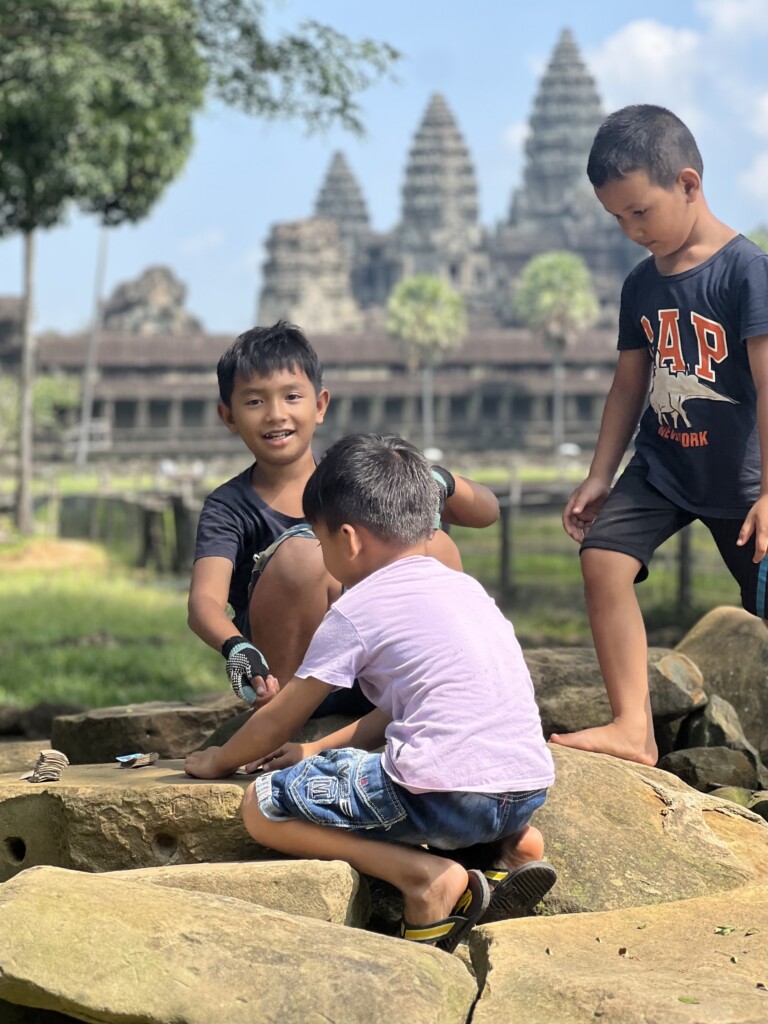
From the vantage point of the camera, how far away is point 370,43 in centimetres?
859

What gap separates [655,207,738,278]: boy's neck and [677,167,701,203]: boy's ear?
45 millimetres

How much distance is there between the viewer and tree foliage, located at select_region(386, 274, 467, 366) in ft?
167

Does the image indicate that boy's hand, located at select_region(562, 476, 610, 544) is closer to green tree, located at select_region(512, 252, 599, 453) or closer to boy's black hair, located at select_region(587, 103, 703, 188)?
boy's black hair, located at select_region(587, 103, 703, 188)

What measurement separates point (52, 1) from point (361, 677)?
24.1ft

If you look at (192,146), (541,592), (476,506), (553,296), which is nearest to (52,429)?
(553,296)

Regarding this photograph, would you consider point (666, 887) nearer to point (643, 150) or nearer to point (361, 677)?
point (361, 677)

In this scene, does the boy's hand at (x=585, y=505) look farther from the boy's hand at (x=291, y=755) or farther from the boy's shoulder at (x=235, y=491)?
the boy's hand at (x=291, y=755)

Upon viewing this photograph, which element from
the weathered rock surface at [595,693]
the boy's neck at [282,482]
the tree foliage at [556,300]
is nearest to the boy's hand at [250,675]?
the boy's neck at [282,482]

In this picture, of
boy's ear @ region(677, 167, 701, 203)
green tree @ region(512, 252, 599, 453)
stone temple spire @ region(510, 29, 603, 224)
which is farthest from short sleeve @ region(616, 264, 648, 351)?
stone temple spire @ region(510, 29, 603, 224)

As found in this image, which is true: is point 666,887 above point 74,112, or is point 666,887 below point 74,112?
below

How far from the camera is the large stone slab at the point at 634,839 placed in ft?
9.45

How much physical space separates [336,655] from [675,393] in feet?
3.91

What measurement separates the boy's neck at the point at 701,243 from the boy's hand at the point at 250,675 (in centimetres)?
132

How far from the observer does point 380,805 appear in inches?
106
